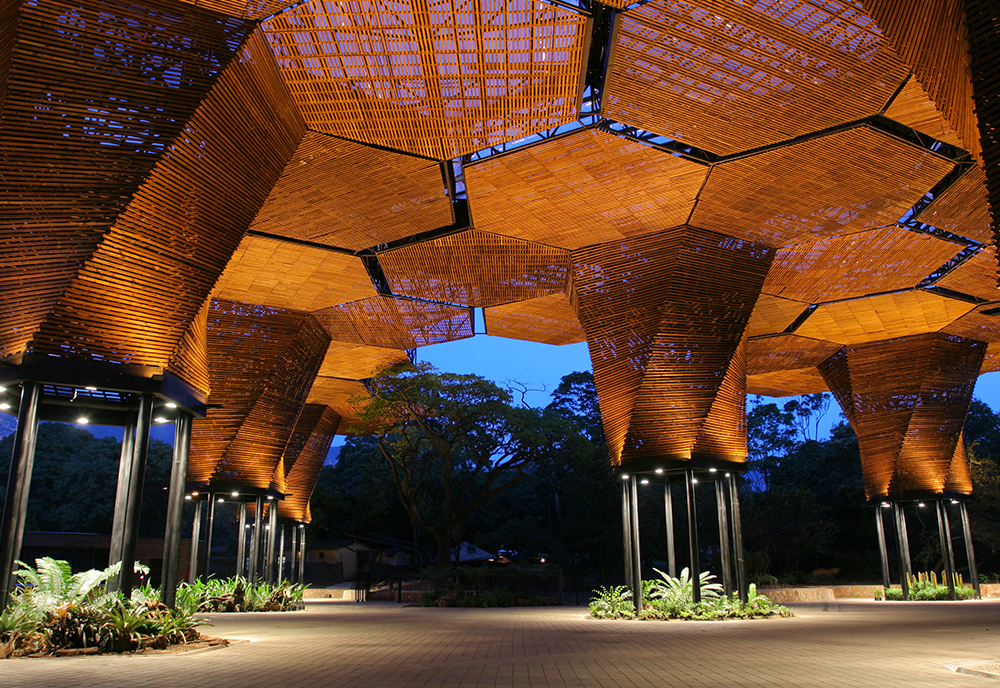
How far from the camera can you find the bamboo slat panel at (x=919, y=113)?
1012 centimetres

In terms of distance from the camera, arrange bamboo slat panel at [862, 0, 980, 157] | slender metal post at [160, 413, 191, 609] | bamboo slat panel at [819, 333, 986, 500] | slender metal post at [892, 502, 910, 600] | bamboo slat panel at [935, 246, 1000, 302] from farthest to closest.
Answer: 1. slender metal post at [892, 502, 910, 600]
2. bamboo slat panel at [819, 333, 986, 500]
3. bamboo slat panel at [935, 246, 1000, 302]
4. slender metal post at [160, 413, 191, 609]
5. bamboo slat panel at [862, 0, 980, 157]

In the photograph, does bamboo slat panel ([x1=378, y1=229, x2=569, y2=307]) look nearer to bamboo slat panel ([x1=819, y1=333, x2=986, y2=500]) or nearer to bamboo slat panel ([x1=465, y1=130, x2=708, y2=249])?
bamboo slat panel ([x1=465, y1=130, x2=708, y2=249])

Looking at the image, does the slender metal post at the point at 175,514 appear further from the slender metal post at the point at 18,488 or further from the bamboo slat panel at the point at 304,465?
the bamboo slat panel at the point at 304,465

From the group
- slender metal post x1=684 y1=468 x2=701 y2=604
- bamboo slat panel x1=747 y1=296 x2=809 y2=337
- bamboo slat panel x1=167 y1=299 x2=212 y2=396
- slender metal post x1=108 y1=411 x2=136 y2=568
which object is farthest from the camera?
bamboo slat panel x1=747 y1=296 x2=809 y2=337

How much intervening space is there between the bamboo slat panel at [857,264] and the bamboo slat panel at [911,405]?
17.9 ft

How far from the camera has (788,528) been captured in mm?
34344

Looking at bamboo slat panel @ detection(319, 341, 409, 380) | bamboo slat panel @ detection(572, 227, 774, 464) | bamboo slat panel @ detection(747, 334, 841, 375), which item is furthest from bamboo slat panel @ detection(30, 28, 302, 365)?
bamboo slat panel @ detection(747, 334, 841, 375)

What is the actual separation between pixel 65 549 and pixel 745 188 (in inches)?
1238

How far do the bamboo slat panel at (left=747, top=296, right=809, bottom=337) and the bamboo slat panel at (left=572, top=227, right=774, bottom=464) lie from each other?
14.0ft

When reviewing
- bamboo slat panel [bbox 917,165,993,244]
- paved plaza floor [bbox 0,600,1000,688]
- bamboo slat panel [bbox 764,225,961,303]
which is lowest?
paved plaza floor [bbox 0,600,1000,688]

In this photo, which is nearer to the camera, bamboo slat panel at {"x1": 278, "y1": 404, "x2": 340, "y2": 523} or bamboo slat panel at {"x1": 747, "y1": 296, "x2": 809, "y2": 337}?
bamboo slat panel at {"x1": 747, "y1": 296, "x2": 809, "y2": 337}

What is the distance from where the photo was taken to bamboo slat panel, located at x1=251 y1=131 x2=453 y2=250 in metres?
11.8

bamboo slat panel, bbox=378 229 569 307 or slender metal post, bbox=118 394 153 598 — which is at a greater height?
bamboo slat panel, bbox=378 229 569 307

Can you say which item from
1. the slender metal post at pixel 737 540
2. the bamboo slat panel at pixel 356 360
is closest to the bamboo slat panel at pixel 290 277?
the bamboo slat panel at pixel 356 360
